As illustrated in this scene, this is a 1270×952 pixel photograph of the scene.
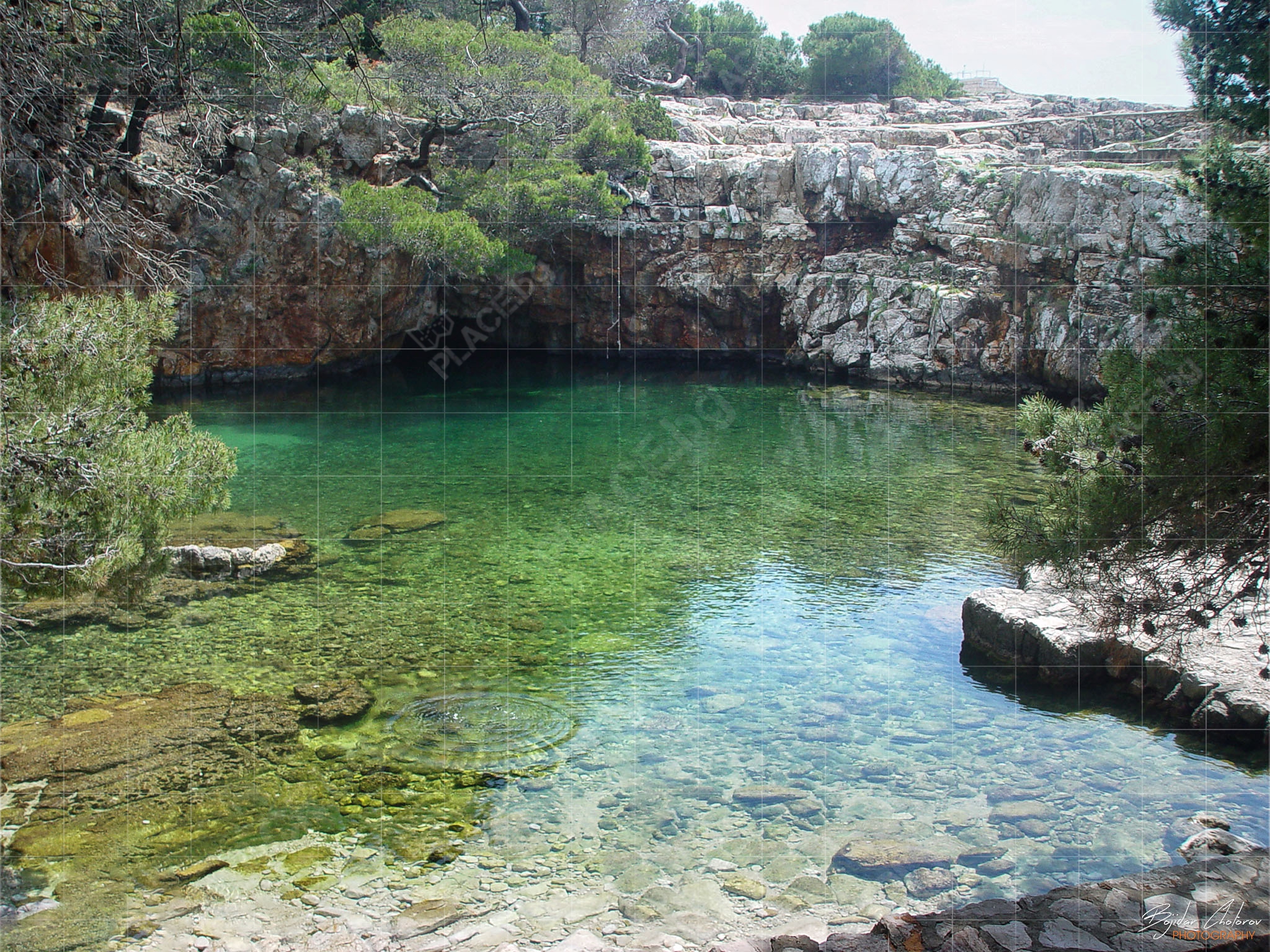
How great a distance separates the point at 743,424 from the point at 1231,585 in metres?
11.6

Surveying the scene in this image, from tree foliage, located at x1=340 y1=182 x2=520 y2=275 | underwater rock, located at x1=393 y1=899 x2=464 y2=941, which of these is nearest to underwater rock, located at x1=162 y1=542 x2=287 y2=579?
underwater rock, located at x1=393 y1=899 x2=464 y2=941

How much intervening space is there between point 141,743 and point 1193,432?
6170 mm

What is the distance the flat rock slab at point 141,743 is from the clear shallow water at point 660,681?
0.96 ft

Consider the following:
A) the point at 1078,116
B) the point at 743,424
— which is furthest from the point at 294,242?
the point at 1078,116

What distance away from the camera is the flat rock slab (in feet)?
18.1

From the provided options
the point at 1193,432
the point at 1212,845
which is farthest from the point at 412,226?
the point at 1212,845

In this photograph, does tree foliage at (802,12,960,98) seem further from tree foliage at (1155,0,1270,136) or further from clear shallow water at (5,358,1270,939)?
tree foliage at (1155,0,1270,136)

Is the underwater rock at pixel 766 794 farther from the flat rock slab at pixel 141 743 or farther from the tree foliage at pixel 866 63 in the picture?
the tree foliage at pixel 866 63

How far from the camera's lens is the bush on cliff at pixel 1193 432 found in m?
4.31

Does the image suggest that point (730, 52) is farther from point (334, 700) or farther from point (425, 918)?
point (425, 918)

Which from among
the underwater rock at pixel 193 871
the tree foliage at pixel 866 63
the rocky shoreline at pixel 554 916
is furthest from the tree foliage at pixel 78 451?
the tree foliage at pixel 866 63

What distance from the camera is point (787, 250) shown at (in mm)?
25562

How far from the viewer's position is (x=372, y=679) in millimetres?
7086

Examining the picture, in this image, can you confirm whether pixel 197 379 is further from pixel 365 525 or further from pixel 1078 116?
pixel 1078 116
